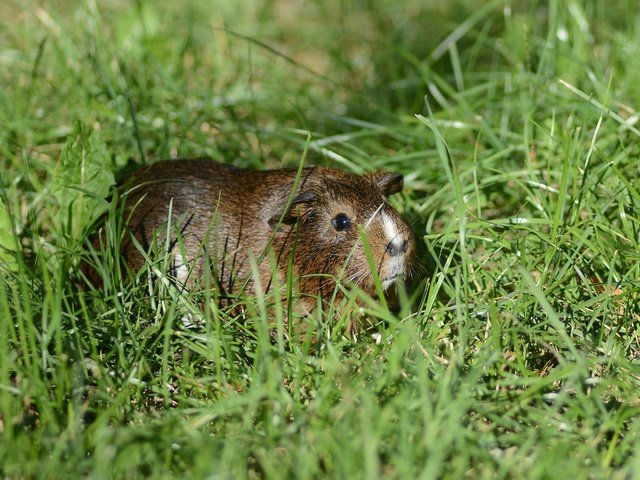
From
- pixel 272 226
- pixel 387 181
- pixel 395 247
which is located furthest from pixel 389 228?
pixel 272 226

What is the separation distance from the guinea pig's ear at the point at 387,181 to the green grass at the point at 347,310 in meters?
0.31

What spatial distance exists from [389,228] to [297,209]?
0.51m

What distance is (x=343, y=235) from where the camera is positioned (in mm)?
3982

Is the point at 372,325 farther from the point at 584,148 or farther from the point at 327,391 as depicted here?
the point at 584,148

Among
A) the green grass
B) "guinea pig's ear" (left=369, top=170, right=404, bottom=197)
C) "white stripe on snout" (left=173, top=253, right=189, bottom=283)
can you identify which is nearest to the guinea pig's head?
"guinea pig's ear" (left=369, top=170, right=404, bottom=197)

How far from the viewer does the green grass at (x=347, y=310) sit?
9.55ft

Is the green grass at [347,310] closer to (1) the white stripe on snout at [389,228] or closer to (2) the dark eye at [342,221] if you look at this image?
(1) the white stripe on snout at [389,228]

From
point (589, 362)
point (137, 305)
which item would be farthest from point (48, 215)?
point (589, 362)

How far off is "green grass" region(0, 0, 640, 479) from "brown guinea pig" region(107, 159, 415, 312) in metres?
0.22

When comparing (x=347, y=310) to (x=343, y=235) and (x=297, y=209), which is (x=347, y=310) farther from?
(x=297, y=209)

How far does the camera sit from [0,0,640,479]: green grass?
2912mm

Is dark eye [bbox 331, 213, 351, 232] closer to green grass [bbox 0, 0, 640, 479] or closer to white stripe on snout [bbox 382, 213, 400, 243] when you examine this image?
white stripe on snout [bbox 382, 213, 400, 243]

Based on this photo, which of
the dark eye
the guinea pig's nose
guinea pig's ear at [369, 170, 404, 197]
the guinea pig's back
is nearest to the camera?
the guinea pig's nose

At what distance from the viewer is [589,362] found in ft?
10.5
